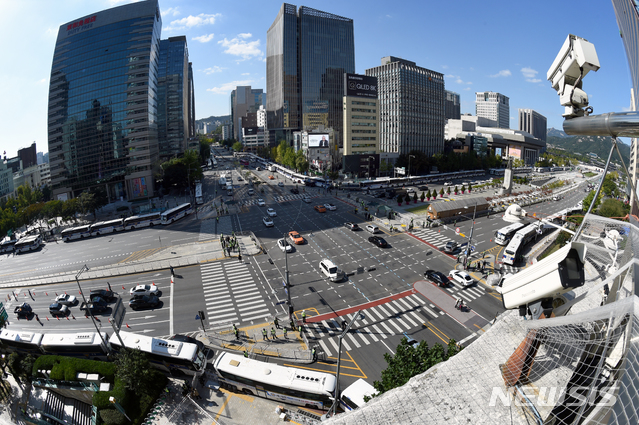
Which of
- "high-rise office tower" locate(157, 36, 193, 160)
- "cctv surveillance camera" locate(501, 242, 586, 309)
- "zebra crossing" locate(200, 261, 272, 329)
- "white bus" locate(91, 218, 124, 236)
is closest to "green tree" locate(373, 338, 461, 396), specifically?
"cctv surveillance camera" locate(501, 242, 586, 309)

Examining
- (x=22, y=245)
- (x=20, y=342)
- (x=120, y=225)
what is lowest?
(x=20, y=342)

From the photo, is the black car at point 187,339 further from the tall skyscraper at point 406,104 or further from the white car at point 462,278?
the tall skyscraper at point 406,104

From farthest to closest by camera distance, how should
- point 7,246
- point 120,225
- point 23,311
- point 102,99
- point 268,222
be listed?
point 102,99 → point 120,225 → point 268,222 → point 7,246 → point 23,311

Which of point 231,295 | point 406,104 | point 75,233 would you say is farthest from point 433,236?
point 406,104

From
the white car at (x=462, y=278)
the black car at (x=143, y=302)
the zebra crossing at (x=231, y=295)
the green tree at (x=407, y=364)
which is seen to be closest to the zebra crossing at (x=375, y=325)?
the zebra crossing at (x=231, y=295)

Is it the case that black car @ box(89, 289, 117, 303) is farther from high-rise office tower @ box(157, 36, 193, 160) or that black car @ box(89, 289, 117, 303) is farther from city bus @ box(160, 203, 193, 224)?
high-rise office tower @ box(157, 36, 193, 160)

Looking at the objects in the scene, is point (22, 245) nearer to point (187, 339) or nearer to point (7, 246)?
point (7, 246)

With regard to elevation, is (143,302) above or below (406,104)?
below
